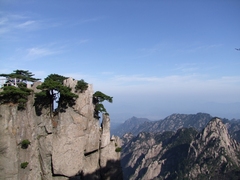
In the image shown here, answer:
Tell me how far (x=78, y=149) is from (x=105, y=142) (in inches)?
219

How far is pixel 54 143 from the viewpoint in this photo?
37812 millimetres

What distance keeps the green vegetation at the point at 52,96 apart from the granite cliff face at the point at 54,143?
2.55ft

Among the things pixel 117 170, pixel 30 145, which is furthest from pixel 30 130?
pixel 117 170

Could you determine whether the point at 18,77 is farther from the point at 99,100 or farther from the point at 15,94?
the point at 99,100

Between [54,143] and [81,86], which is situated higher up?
[81,86]

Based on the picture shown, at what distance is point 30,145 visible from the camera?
36.5m

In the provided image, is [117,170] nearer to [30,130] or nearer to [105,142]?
[105,142]

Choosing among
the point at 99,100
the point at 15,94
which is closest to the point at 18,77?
the point at 15,94

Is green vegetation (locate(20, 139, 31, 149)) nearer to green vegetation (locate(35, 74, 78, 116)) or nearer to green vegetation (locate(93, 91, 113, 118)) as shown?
green vegetation (locate(35, 74, 78, 116))

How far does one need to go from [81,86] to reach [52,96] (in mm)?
5036

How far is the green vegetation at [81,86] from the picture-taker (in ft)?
127

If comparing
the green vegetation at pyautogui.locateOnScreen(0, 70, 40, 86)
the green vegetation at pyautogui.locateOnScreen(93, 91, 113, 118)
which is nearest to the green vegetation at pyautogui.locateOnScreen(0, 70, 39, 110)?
the green vegetation at pyautogui.locateOnScreen(0, 70, 40, 86)

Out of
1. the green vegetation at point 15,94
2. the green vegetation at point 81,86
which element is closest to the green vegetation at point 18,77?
the green vegetation at point 15,94

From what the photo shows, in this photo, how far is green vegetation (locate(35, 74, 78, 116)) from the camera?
1447 inches
